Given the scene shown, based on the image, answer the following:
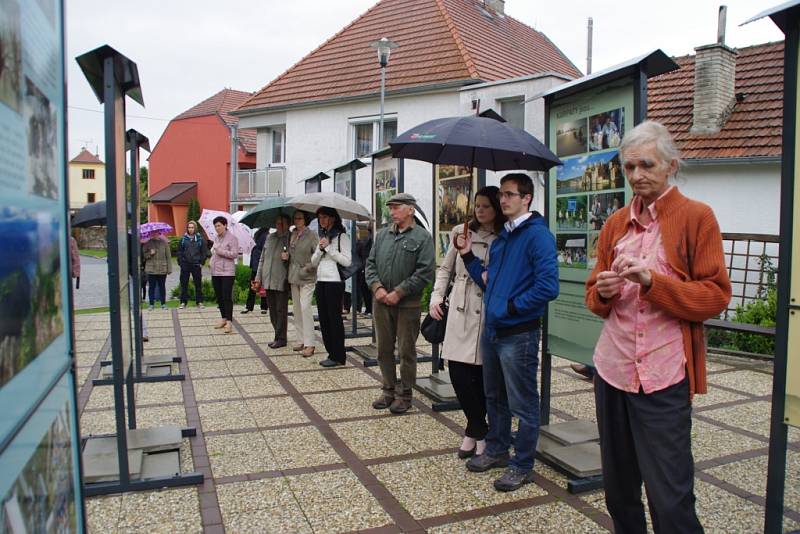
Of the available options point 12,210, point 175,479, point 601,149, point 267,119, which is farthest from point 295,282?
point 267,119

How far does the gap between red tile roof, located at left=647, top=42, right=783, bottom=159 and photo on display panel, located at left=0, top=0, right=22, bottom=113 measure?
47.2 feet

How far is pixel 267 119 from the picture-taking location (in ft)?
75.5

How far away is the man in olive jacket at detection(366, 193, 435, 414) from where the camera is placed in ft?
19.0

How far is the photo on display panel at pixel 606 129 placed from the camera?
4.18m

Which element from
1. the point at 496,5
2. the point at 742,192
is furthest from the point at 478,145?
the point at 496,5

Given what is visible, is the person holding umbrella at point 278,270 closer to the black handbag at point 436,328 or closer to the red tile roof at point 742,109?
the black handbag at point 436,328

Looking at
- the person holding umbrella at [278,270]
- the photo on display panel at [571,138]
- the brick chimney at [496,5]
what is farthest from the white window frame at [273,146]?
the photo on display panel at [571,138]

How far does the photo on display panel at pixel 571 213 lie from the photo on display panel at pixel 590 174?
0.06 meters

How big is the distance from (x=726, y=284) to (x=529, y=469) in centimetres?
217

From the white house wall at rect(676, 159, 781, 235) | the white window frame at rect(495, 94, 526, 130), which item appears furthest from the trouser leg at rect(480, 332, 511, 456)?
the white window frame at rect(495, 94, 526, 130)

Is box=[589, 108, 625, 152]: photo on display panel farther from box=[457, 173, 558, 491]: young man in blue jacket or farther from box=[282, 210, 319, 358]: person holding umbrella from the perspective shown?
box=[282, 210, 319, 358]: person holding umbrella

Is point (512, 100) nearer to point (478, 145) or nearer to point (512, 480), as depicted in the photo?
point (478, 145)

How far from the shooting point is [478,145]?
412cm

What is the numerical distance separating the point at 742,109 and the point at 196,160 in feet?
103
